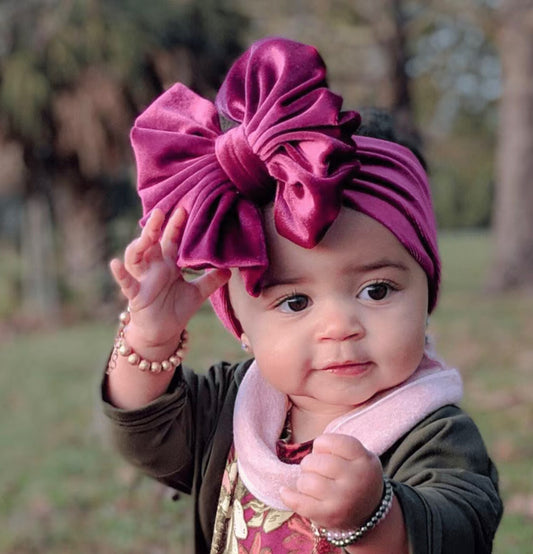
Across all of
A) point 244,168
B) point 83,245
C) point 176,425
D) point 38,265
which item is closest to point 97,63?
point 83,245

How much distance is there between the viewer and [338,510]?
4.27 ft

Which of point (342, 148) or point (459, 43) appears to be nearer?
point (342, 148)

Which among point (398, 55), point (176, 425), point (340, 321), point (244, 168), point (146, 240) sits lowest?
point (398, 55)

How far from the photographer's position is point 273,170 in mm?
1562

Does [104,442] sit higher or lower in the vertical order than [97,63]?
lower

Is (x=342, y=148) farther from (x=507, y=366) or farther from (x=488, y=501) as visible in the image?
(x=507, y=366)

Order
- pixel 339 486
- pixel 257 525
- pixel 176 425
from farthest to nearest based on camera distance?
pixel 176 425 → pixel 257 525 → pixel 339 486

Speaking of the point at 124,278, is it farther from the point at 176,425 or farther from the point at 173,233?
the point at 176,425

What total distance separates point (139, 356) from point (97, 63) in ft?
32.5

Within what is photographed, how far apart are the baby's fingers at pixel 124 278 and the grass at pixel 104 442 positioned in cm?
35

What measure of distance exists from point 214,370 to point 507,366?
5279 millimetres

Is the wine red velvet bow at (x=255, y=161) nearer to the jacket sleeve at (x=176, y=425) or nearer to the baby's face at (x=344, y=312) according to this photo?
the baby's face at (x=344, y=312)

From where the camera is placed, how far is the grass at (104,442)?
3.93 m

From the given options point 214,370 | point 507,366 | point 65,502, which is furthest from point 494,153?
point 214,370
